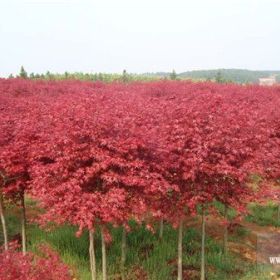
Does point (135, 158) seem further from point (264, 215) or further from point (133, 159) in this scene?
point (264, 215)

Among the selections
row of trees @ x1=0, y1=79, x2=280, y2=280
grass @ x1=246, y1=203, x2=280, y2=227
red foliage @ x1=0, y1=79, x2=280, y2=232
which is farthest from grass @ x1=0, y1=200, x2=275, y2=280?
grass @ x1=246, y1=203, x2=280, y2=227

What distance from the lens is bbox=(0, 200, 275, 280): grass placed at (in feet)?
42.0

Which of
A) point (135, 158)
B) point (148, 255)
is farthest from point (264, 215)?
point (135, 158)

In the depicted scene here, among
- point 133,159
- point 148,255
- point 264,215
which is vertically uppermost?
point 133,159

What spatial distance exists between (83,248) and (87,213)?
13.9ft

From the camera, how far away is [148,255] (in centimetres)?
1369

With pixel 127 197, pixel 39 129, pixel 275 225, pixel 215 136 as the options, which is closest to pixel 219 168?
pixel 215 136

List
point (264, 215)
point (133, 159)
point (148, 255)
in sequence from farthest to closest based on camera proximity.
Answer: point (264, 215) < point (148, 255) < point (133, 159)

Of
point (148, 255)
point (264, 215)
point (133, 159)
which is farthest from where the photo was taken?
point (264, 215)

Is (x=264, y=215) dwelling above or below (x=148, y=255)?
below

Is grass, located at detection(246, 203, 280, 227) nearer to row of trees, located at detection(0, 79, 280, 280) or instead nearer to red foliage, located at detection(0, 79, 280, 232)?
row of trees, located at detection(0, 79, 280, 280)

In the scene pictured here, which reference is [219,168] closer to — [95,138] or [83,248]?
[95,138]

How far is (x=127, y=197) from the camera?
1077cm

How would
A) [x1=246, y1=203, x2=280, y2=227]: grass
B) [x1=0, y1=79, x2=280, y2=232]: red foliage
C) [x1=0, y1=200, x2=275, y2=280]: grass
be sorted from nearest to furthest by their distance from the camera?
[x1=0, y1=79, x2=280, y2=232]: red foliage → [x1=0, y1=200, x2=275, y2=280]: grass → [x1=246, y1=203, x2=280, y2=227]: grass
